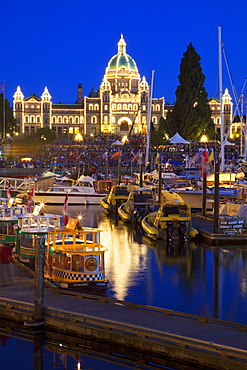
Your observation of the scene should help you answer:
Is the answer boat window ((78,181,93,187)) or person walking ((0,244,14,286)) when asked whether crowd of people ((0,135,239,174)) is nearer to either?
boat window ((78,181,93,187))

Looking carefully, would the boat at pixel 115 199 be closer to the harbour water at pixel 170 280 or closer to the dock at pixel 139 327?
the harbour water at pixel 170 280

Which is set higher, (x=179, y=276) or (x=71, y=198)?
(x=71, y=198)

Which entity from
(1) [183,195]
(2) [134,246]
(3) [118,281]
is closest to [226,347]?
(3) [118,281]

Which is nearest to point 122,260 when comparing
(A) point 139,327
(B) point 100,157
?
(A) point 139,327

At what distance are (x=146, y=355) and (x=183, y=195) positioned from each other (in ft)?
104

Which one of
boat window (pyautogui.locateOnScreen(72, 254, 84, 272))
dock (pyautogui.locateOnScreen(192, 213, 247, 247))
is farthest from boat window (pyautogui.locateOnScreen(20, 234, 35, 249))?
dock (pyautogui.locateOnScreen(192, 213, 247, 247))

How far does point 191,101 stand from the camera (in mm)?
95125

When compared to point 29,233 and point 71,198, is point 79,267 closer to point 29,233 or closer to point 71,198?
point 29,233

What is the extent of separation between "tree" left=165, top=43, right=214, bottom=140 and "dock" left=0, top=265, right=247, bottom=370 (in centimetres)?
7715

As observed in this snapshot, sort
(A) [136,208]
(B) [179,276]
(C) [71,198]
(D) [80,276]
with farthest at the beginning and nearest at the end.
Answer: (C) [71,198], (A) [136,208], (B) [179,276], (D) [80,276]

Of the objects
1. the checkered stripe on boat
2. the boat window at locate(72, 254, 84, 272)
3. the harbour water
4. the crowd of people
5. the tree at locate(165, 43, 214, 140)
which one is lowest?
the harbour water

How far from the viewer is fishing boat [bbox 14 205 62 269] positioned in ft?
80.3

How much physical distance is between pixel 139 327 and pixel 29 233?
30.6 ft

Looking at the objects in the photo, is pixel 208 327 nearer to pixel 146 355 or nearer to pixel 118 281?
pixel 146 355
